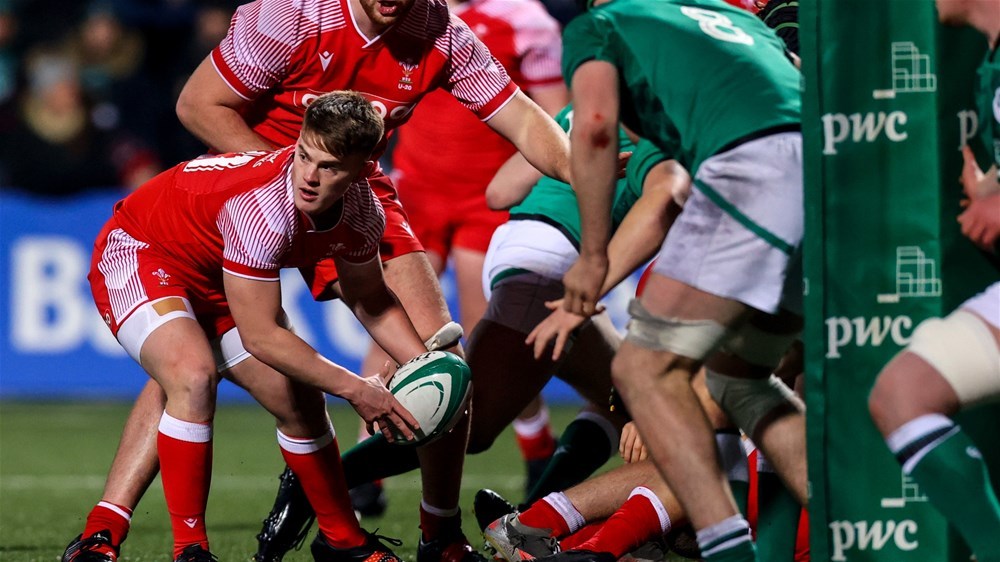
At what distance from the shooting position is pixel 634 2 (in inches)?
148

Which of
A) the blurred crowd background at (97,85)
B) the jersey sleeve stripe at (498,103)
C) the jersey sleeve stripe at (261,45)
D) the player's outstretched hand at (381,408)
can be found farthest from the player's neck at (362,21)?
the blurred crowd background at (97,85)

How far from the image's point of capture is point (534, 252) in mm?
5309

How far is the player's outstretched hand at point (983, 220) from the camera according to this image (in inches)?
132

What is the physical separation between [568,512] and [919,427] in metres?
1.70

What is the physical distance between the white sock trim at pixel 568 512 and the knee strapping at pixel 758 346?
3.41 feet

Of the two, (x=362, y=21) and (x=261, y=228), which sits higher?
(x=362, y=21)

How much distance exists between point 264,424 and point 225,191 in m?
5.61

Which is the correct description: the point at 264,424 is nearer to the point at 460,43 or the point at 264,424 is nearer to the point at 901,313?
the point at 460,43

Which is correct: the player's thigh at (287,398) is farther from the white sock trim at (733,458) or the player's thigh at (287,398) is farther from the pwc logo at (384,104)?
the white sock trim at (733,458)

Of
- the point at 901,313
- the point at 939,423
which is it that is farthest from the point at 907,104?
the point at 939,423

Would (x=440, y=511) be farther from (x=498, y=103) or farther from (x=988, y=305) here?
(x=988, y=305)

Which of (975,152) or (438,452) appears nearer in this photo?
(975,152)

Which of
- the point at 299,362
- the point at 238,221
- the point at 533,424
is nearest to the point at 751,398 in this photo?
the point at 299,362

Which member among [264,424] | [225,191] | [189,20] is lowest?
[264,424]
